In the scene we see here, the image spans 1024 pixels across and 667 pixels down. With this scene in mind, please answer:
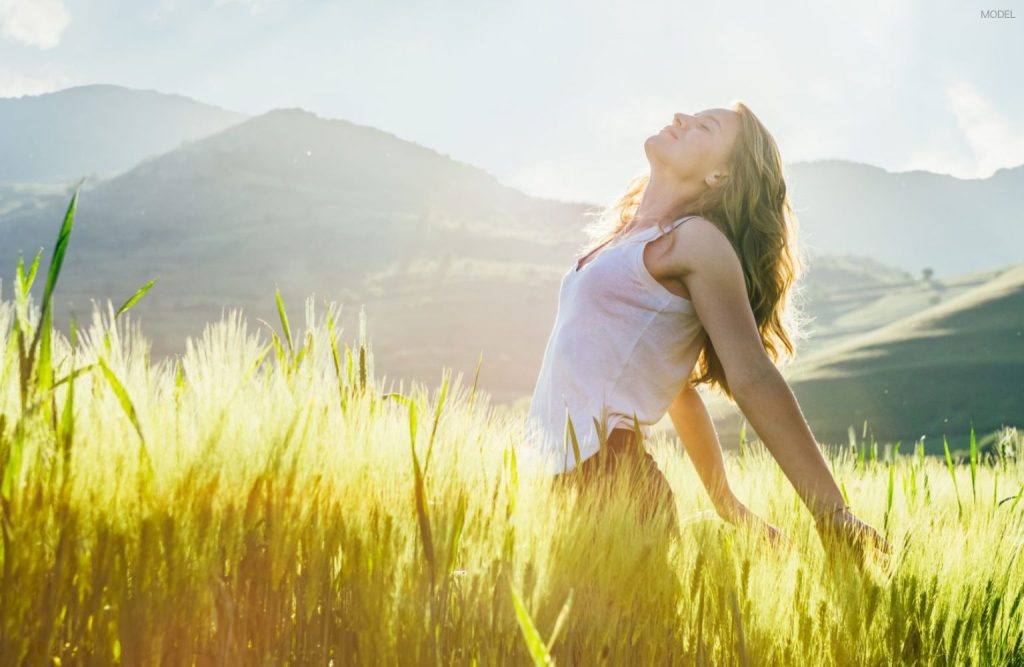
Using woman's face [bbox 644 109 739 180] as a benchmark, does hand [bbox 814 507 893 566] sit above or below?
below

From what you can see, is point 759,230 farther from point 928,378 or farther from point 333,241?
point 333,241

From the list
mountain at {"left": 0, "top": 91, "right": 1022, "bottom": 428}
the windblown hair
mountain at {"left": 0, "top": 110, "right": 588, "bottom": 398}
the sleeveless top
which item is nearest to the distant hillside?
the windblown hair

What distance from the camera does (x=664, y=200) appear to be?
2668 mm

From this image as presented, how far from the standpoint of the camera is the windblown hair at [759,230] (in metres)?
2.51

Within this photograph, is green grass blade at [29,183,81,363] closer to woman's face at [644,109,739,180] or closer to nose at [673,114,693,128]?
woman's face at [644,109,739,180]

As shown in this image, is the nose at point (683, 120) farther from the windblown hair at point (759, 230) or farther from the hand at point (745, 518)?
the hand at point (745, 518)

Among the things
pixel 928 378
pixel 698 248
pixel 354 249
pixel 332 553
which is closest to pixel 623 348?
pixel 698 248

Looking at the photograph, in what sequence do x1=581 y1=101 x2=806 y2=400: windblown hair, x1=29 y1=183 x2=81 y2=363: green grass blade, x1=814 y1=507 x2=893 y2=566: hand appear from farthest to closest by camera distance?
1. x1=581 y1=101 x2=806 y2=400: windblown hair
2. x1=814 y1=507 x2=893 y2=566: hand
3. x1=29 y1=183 x2=81 y2=363: green grass blade

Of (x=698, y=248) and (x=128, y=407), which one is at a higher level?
(x=698, y=248)

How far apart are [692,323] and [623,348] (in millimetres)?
223

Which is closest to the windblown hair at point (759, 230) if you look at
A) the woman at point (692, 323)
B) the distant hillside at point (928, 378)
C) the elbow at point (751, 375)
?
the woman at point (692, 323)

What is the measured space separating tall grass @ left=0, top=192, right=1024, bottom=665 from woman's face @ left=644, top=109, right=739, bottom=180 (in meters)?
1.56

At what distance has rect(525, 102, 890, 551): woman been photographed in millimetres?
1906

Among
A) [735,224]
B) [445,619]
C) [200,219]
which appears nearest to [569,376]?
[735,224]
